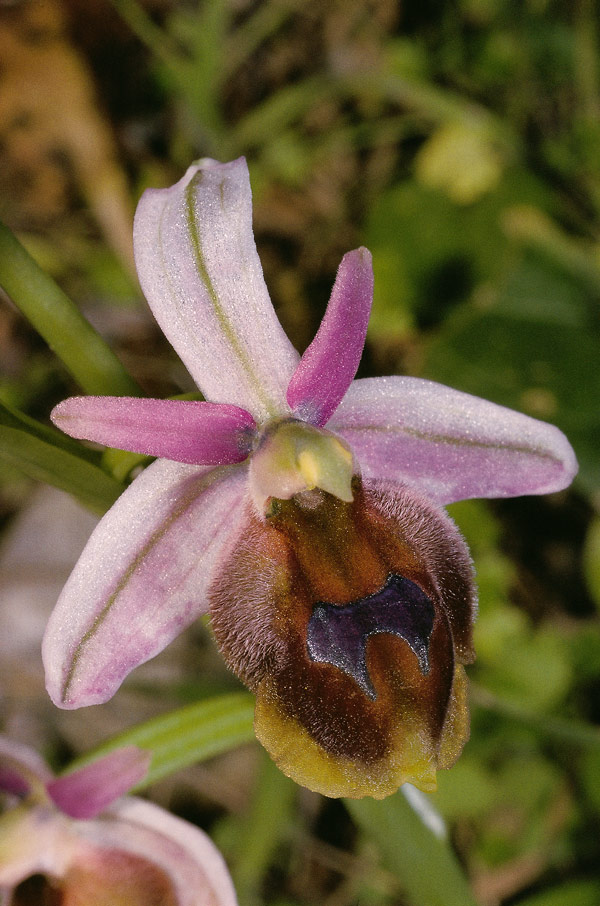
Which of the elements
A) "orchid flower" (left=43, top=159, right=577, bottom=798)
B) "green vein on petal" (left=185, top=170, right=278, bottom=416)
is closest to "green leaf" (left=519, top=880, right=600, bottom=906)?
"orchid flower" (left=43, top=159, right=577, bottom=798)

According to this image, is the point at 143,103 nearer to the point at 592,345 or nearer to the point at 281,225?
the point at 281,225

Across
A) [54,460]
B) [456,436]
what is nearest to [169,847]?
[54,460]

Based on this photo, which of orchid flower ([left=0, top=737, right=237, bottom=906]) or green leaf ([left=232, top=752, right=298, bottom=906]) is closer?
orchid flower ([left=0, top=737, right=237, bottom=906])

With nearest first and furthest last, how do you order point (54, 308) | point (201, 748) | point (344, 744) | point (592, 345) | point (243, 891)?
point (344, 744), point (54, 308), point (201, 748), point (243, 891), point (592, 345)

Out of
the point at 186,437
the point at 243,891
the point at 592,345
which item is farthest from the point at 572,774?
the point at 186,437

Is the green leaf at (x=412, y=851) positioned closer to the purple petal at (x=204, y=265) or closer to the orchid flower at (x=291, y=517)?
the orchid flower at (x=291, y=517)

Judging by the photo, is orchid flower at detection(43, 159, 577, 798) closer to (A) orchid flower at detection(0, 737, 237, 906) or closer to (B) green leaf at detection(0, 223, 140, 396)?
(B) green leaf at detection(0, 223, 140, 396)

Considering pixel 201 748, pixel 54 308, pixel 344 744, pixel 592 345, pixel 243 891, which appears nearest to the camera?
pixel 344 744
